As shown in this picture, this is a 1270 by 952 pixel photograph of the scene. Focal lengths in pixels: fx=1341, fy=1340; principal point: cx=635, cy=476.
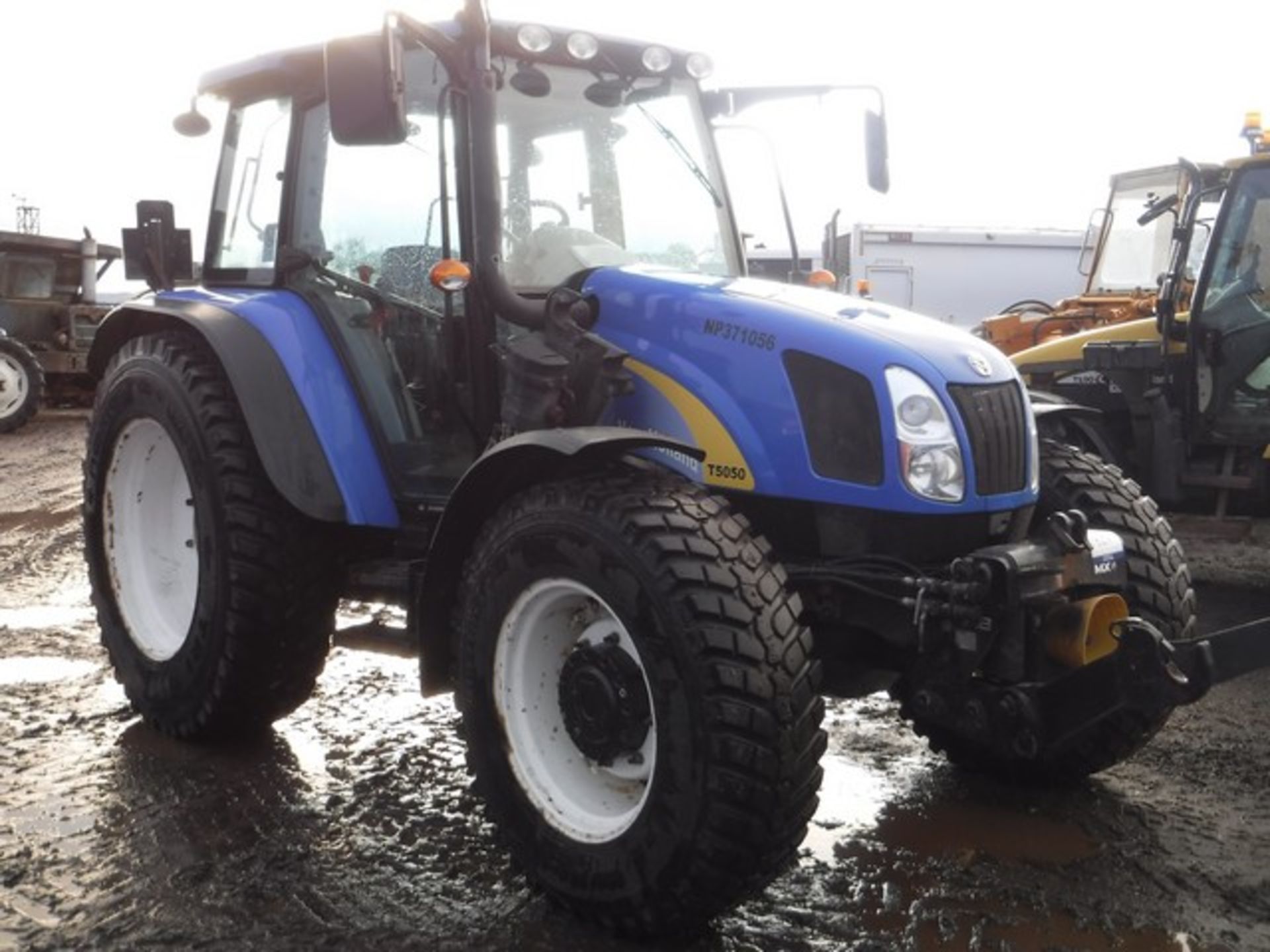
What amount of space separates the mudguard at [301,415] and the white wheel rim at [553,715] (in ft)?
3.32

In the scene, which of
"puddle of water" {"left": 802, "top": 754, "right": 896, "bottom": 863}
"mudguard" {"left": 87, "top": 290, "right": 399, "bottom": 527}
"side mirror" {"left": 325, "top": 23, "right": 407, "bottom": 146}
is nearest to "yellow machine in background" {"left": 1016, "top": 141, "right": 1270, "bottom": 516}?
"puddle of water" {"left": 802, "top": 754, "right": 896, "bottom": 863}

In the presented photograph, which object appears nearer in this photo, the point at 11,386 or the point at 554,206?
the point at 554,206

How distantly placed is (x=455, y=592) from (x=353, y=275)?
1.35 meters

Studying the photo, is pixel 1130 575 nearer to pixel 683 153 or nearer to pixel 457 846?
pixel 683 153

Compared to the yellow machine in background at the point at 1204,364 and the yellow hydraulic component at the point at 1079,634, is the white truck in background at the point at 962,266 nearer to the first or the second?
the yellow machine in background at the point at 1204,364

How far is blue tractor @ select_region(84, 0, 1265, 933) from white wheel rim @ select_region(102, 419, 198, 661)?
13mm

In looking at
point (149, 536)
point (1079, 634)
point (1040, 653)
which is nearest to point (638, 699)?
point (1040, 653)

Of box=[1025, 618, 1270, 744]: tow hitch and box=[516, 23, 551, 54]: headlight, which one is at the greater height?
box=[516, 23, 551, 54]: headlight

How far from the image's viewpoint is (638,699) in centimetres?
324

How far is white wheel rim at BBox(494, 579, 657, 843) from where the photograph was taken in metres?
3.34

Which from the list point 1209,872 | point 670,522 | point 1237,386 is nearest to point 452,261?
point 670,522

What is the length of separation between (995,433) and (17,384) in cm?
1397

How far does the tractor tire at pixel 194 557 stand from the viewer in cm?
433

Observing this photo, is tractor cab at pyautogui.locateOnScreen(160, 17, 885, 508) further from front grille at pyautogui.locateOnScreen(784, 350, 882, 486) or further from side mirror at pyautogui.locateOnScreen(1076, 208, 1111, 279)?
side mirror at pyautogui.locateOnScreen(1076, 208, 1111, 279)
